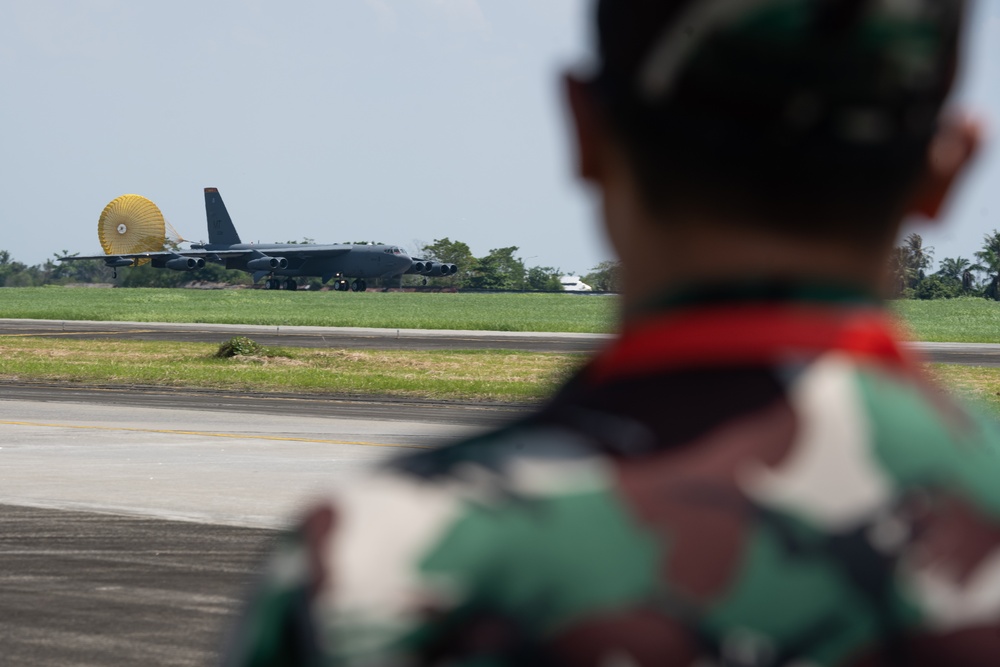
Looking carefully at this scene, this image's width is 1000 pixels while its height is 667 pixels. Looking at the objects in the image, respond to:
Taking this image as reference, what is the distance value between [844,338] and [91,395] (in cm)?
2387

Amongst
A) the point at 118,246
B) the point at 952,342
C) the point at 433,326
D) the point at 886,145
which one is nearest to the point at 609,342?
the point at 886,145

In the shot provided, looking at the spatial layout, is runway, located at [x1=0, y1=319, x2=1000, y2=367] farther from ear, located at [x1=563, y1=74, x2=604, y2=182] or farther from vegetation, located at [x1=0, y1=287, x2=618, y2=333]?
ear, located at [x1=563, y1=74, x2=604, y2=182]

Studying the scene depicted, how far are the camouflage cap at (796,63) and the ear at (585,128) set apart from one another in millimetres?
101

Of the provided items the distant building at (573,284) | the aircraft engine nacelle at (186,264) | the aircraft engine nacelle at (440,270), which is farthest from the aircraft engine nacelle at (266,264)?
the distant building at (573,284)

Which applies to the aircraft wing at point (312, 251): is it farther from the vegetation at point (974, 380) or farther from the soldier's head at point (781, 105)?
the soldier's head at point (781, 105)

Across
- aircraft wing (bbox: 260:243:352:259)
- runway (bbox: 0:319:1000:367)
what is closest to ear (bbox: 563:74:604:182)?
runway (bbox: 0:319:1000:367)

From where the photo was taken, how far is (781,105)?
116 centimetres

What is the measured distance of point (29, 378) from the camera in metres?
27.7

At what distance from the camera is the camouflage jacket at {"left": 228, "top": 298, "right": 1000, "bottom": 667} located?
108cm

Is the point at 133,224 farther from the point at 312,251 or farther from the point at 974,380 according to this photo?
the point at 974,380

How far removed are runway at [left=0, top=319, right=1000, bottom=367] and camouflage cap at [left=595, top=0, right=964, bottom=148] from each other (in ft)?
107

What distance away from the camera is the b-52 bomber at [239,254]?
315 feet

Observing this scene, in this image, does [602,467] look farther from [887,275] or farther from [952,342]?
[952,342]

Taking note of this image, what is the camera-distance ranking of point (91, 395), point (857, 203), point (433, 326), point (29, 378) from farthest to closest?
1. point (433, 326)
2. point (29, 378)
3. point (91, 395)
4. point (857, 203)
